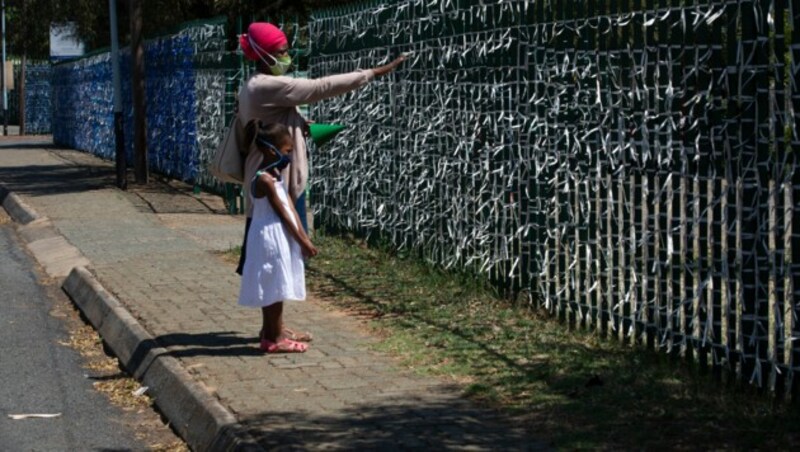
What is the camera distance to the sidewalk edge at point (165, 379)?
269 inches

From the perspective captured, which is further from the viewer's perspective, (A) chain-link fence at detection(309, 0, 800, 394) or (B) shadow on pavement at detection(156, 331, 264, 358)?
(B) shadow on pavement at detection(156, 331, 264, 358)

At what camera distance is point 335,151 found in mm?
14406

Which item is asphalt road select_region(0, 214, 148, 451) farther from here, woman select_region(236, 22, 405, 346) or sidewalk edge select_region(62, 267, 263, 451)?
woman select_region(236, 22, 405, 346)

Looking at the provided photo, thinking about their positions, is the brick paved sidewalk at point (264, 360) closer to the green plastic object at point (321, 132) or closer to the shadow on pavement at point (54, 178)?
the green plastic object at point (321, 132)

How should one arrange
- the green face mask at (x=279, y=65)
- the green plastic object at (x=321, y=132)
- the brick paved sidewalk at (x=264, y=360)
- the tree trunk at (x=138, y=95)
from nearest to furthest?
the brick paved sidewalk at (x=264, y=360) < the green face mask at (x=279, y=65) < the green plastic object at (x=321, y=132) < the tree trunk at (x=138, y=95)

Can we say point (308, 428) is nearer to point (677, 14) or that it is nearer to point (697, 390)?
point (697, 390)

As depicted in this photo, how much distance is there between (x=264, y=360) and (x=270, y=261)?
1.85 ft

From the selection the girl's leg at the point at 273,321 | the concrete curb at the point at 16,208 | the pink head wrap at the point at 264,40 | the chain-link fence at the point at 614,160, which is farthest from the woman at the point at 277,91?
the concrete curb at the point at 16,208

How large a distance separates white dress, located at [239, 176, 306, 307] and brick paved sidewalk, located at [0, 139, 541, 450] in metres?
0.37

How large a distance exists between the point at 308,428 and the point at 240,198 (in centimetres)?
1136

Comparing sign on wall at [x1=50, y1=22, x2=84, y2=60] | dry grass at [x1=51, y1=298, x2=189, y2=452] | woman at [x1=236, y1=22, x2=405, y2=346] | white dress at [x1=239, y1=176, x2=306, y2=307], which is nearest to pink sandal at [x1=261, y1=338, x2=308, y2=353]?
white dress at [x1=239, y1=176, x2=306, y2=307]

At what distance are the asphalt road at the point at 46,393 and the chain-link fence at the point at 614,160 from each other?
2863mm

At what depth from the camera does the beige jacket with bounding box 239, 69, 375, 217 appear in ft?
28.1

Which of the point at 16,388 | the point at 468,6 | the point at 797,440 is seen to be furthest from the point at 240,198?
the point at 797,440
